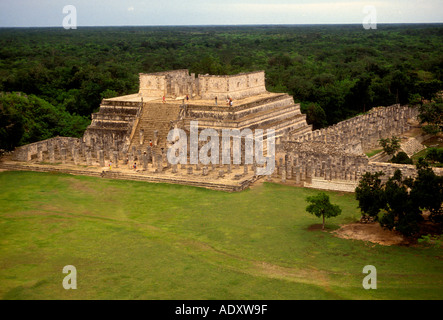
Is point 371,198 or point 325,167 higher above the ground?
point 325,167

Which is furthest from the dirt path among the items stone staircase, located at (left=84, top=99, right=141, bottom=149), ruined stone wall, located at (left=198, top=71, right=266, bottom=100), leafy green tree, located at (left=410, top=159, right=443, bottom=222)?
stone staircase, located at (left=84, top=99, right=141, bottom=149)

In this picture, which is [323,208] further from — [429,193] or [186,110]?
[186,110]

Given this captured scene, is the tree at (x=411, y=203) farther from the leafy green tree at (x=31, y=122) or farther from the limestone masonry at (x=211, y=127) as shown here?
the leafy green tree at (x=31, y=122)

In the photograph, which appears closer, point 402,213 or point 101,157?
point 402,213

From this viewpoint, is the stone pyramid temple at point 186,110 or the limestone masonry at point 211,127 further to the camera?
the stone pyramid temple at point 186,110

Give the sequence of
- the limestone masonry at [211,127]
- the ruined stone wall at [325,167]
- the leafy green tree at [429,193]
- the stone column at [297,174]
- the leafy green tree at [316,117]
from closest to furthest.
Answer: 1. the leafy green tree at [429,193]
2. the ruined stone wall at [325,167]
3. the stone column at [297,174]
4. the limestone masonry at [211,127]
5. the leafy green tree at [316,117]

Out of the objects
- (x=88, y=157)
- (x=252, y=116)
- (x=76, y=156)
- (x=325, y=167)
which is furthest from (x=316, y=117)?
(x=76, y=156)

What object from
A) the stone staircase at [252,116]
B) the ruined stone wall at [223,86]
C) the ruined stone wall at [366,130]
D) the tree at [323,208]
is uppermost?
the ruined stone wall at [223,86]

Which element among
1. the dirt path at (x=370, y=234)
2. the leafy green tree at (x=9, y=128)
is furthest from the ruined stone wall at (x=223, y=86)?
the dirt path at (x=370, y=234)
